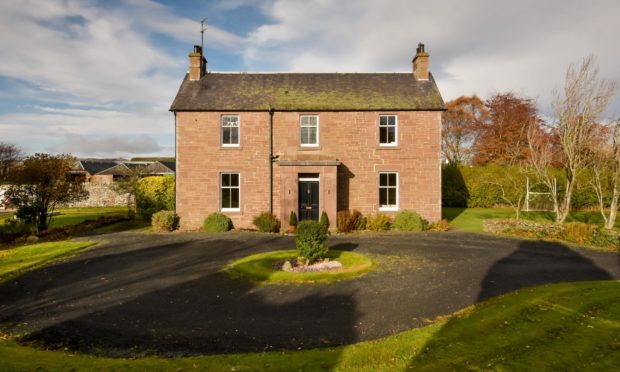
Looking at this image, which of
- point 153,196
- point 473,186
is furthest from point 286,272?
point 473,186

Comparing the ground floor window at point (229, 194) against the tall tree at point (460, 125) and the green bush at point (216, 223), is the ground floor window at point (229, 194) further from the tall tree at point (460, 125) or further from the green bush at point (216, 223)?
the tall tree at point (460, 125)

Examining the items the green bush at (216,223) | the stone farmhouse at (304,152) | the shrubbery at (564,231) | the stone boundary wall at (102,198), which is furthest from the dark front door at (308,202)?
the stone boundary wall at (102,198)

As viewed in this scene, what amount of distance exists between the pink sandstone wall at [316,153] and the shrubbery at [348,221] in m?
1.08

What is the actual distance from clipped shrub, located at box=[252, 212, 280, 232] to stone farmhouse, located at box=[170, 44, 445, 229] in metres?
0.70

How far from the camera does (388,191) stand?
21.4 metres

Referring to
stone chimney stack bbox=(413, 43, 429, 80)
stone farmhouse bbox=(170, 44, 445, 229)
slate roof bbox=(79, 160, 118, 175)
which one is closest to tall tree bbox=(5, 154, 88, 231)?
stone farmhouse bbox=(170, 44, 445, 229)

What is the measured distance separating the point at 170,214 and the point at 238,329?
565 inches

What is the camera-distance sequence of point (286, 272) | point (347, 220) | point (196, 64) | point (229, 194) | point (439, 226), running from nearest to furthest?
point (286, 272)
point (347, 220)
point (439, 226)
point (229, 194)
point (196, 64)

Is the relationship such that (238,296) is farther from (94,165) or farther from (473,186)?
(94,165)

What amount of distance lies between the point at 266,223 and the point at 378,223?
6.17 metres

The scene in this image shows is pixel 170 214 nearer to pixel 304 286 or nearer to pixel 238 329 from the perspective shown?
pixel 304 286

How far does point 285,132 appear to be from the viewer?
21297 mm

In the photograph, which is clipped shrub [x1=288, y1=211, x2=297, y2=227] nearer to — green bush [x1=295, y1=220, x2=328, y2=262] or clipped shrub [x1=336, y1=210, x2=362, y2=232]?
clipped shrub [x1=336, y1=210, x2=362, y2=232]

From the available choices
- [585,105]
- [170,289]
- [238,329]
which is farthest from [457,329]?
[585,105]
